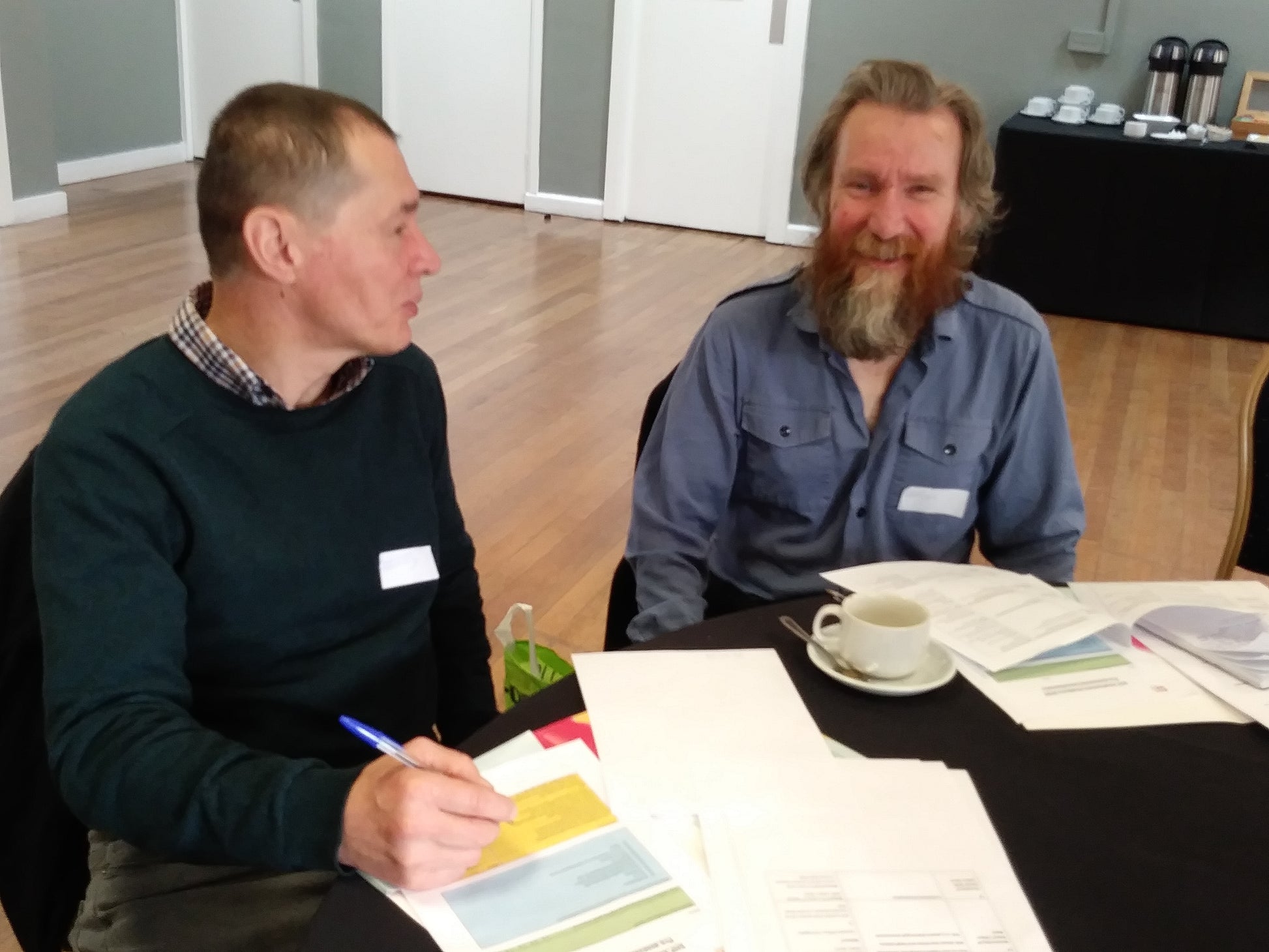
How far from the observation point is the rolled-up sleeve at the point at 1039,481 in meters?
1.69

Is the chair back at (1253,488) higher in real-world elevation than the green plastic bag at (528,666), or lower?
higher

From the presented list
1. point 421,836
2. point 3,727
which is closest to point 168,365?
point 3,727

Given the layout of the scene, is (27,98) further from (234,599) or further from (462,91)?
(234,599)

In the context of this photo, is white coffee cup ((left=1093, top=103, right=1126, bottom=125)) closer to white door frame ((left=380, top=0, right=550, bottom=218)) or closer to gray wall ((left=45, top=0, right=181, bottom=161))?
white door frame ((left=380, top=0, right=550, bottom=218))

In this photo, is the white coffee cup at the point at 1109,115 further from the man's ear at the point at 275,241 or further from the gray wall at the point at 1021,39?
the man's ear at the point at 275,241

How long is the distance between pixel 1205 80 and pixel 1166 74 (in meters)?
0.17

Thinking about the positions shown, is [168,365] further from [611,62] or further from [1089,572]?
[611,62]

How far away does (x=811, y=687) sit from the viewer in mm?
1134

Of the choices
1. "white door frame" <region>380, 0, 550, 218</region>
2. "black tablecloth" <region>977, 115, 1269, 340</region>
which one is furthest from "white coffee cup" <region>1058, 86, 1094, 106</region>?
"white door frame" <region>380, 0, 550, 218</region>

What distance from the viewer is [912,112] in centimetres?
168

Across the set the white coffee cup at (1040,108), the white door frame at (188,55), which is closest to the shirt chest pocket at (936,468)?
the white coffee cup at (1040,108)

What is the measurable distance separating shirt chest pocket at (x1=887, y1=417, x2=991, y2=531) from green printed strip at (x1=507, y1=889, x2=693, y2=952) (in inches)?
36.9

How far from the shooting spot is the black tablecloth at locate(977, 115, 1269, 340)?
5.19 meters

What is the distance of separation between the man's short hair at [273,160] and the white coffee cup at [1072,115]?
5016mm
